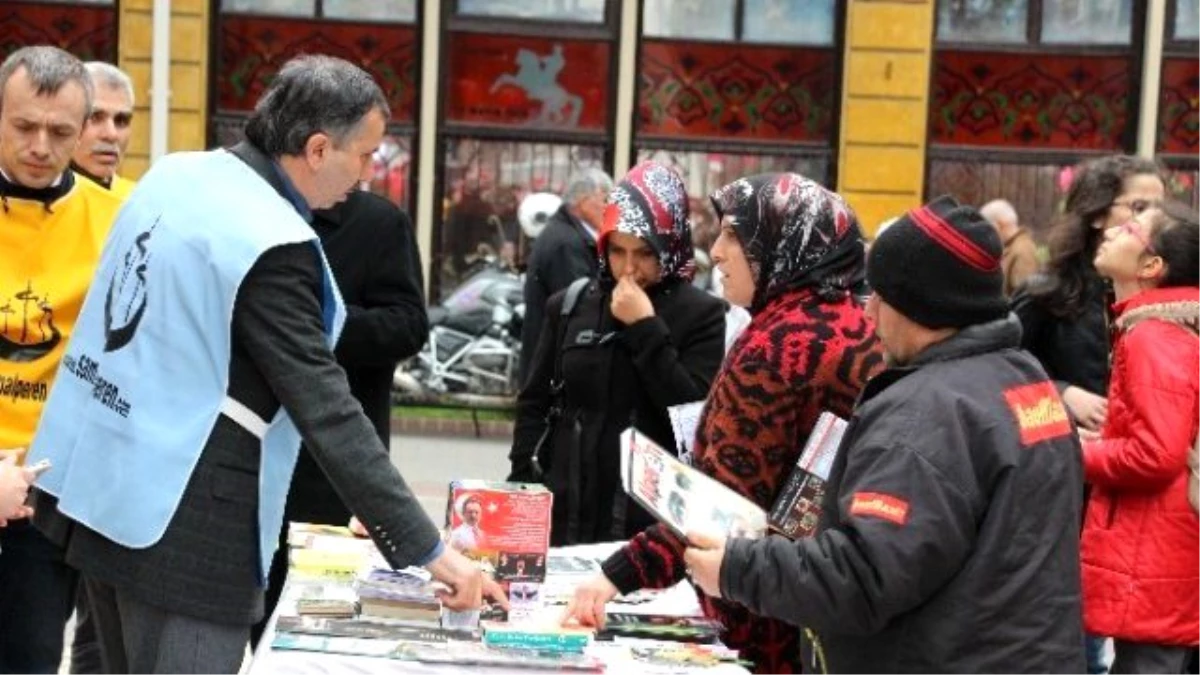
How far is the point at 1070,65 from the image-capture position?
15562mm

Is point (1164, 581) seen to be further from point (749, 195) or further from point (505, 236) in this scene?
point (505, 236)

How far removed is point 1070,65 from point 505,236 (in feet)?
14.5

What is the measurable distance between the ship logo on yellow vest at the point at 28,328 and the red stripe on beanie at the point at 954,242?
7.23 feet

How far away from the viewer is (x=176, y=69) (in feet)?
50.3

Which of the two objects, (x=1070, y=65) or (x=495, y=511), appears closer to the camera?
(x=495, y=511)

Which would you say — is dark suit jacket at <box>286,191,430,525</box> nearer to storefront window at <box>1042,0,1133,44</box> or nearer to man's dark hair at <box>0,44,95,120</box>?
man's dark hair at <box>0,44,95,120</box>

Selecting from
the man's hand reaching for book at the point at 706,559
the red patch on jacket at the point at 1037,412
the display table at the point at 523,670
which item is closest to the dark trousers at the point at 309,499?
the display table at the point at 523,670

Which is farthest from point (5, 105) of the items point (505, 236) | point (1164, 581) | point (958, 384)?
point (505, 236)

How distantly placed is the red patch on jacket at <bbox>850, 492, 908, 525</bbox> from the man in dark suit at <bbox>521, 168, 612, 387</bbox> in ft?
16.1

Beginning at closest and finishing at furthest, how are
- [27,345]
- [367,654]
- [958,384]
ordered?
[958,384] < [367,654] < [27,345]

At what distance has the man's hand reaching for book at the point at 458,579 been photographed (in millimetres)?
3871

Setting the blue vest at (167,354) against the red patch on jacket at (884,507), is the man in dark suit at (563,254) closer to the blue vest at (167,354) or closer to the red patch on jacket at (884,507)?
the blue vest at (167,354)

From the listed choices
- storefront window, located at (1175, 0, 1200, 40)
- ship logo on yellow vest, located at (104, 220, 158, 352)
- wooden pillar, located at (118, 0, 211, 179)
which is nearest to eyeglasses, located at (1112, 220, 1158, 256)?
ship logo on yellow vest, located at (104, 220, 158, 352)

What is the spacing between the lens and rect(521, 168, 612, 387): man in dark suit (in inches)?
335
